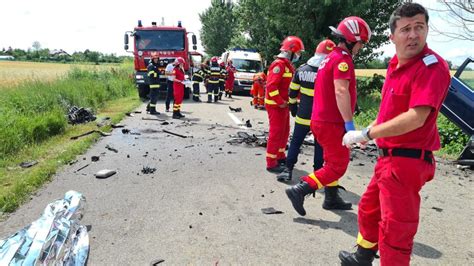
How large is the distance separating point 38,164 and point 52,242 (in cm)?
372

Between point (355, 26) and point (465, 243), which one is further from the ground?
point (355, 26)

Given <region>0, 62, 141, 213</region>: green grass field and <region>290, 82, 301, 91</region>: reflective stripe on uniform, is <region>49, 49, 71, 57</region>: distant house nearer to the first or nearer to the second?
<region>0, 62, 141, 213</region>: green grass field

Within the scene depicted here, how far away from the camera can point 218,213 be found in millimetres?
4281

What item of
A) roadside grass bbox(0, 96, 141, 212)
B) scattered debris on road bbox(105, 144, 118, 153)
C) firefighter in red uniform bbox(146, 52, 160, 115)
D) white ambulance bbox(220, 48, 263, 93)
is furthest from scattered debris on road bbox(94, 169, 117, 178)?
white ambulance bbox(220, 48, 263, 93)

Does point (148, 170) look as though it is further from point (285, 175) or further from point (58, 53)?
point (58, 53)

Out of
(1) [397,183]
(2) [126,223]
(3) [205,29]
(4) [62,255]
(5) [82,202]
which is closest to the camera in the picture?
(1) [397,183]

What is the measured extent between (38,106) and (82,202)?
7403 millimetres

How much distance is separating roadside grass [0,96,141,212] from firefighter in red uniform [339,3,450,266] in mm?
A: 3771

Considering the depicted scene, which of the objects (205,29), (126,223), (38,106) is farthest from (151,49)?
(205,29)

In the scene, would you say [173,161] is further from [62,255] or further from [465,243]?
[465,243]

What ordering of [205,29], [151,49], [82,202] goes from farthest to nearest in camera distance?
[205,29] → [151,49] → [82,202]

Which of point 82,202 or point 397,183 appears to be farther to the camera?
point 82,202

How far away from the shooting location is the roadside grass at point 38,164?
4605 mm

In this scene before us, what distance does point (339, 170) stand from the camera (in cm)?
407
